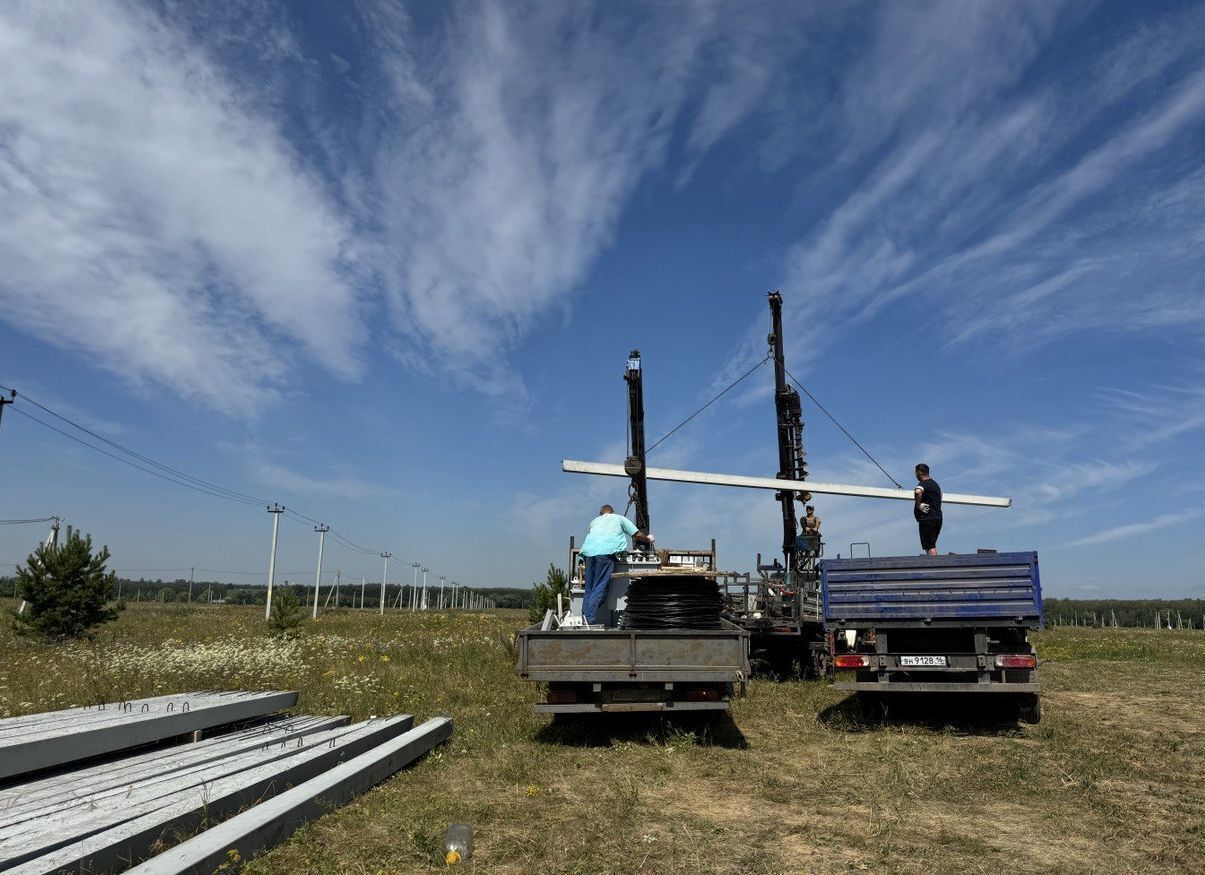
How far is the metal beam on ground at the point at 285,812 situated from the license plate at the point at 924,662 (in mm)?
5374

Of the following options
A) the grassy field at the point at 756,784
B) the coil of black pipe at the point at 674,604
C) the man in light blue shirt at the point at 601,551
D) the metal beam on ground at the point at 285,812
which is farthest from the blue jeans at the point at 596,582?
the metal beam on ground at the point at 285,812

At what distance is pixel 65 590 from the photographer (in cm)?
2083

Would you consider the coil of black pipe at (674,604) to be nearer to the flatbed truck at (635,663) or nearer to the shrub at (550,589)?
the flatbed truck at (635,663)

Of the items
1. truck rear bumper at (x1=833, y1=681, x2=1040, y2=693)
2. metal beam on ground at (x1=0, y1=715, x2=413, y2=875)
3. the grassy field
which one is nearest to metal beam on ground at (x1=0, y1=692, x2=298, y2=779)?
metal beam on ground at (x1=0, y1=715, x2=413, y2=875)

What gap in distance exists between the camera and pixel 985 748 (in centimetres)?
801

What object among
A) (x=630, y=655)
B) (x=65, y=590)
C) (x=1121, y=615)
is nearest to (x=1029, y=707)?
(x=630, y=655)

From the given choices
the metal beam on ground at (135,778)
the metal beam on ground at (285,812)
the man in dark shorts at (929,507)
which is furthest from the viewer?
the man in dark shorts at (929,507)

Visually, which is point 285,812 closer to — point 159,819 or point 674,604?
point 159,819

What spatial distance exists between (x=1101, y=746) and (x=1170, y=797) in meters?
2.21

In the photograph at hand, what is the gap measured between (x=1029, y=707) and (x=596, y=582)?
536cm

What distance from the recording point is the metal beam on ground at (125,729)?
5086mm

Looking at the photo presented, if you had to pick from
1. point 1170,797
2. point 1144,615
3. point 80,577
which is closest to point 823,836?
point 1170,797

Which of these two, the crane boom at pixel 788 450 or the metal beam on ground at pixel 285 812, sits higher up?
the crane boom at pixel 788 450

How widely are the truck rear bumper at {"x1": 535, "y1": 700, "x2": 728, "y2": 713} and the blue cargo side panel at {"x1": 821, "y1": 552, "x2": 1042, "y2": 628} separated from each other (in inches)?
89.4
